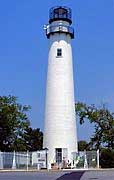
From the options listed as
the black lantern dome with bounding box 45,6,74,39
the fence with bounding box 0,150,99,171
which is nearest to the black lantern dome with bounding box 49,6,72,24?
the black lantern dome with bounding box 45,6,74,39

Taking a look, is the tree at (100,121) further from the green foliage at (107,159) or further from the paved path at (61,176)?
the paved path at (61,176)

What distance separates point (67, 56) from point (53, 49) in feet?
5.13

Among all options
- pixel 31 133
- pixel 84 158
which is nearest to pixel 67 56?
pixel 84 158

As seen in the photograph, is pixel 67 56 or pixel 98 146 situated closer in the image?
pixel 67 56

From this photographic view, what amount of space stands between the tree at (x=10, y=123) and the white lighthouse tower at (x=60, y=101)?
857 centimetres

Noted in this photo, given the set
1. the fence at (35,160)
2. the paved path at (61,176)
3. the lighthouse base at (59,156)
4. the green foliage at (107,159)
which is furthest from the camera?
the green foliage at (107,159)

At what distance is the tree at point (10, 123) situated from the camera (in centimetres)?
5091

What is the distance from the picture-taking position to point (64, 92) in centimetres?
4356

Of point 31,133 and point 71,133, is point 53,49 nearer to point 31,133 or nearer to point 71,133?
point 71,133

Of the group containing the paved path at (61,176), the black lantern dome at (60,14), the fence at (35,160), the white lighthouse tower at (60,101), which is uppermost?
the black lantern dome at (60,14)

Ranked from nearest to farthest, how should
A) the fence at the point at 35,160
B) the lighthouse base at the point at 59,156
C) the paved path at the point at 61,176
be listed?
the paved path at the point at 61,176 < the fence at the point at 35,160 < the lighthouse base at the point at 59,156

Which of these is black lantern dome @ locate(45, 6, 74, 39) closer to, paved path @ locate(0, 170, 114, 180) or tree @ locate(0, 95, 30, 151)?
tree @ locate(0, 95, 30, 151)

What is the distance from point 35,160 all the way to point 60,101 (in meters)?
6.07

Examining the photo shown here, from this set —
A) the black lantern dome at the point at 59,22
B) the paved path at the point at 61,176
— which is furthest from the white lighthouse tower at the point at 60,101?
the paved path at the point at 61,176
